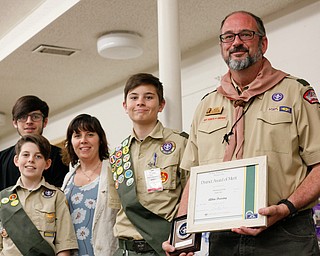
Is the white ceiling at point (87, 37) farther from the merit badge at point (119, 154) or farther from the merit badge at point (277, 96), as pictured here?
the merit badge at point (277, 96)

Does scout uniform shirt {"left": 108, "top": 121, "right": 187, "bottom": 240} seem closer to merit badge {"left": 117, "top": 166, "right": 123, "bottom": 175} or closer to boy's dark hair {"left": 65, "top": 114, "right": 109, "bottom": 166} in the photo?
merit badge {"left": 117, "top": 166, "right": 123, "bottom": 175}

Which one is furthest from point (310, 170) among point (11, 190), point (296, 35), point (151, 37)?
point (151, 37)

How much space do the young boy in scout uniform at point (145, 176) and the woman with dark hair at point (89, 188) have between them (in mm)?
157

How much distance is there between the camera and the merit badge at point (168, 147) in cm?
273

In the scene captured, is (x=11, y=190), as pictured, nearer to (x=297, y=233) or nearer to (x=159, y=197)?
(x=159, y=197)

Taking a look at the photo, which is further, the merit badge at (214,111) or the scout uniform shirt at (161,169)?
the scout uniform shirt at (161,169)

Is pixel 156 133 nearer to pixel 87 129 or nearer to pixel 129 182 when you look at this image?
pixel 129 182

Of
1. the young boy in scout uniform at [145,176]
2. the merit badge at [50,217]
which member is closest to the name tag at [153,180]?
the young boy in scout uniform at [145,176]

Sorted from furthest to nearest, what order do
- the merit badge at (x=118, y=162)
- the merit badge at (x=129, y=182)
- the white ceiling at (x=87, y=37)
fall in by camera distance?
the white ceiling at (x=87, y=37)
the merit badge at (x=118, y=162)
the merit badge at (x=129, y=182)

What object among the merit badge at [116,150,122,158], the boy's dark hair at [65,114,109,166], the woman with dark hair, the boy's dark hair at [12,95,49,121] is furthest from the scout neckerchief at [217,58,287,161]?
the boy's dark hair at [12,95,49,121]

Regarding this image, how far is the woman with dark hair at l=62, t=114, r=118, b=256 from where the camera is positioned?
297 cm

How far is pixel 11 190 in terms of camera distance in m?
3.14

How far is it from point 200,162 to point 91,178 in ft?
3.65

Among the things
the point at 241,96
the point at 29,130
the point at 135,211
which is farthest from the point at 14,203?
the point at 241,96
